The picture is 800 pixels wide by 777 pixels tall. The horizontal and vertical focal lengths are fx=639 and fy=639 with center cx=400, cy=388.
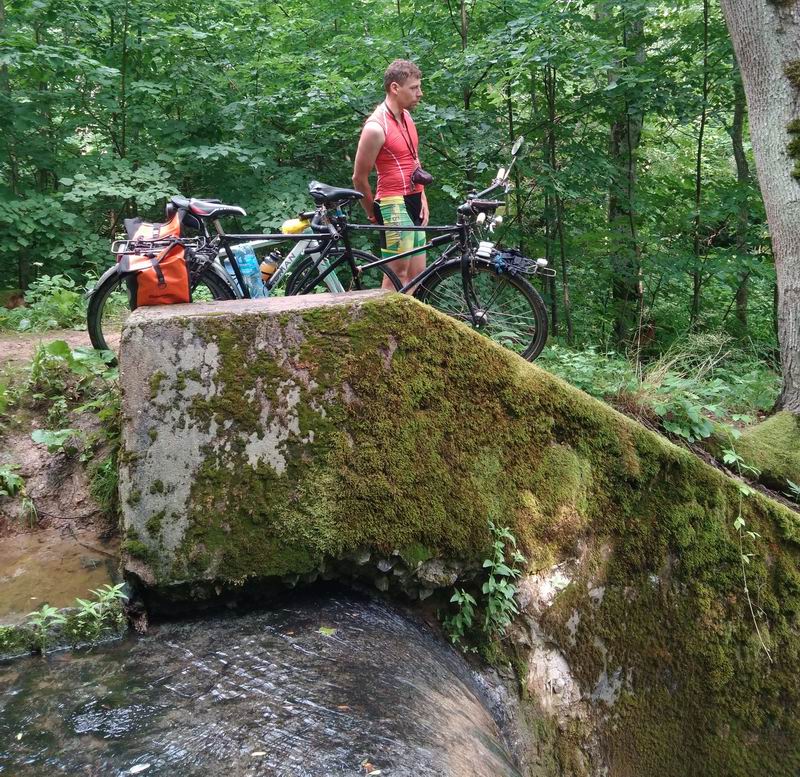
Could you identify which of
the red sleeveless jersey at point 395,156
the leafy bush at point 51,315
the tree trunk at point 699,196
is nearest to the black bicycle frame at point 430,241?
the red sleeveless jersey at point 395,156

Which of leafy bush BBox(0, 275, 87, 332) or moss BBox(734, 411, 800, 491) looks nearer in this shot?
moss BBox(734, 411, 800, 491)

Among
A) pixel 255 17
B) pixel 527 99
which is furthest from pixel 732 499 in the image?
pixel 255 17

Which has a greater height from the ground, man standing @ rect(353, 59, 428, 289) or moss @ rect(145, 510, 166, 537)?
man standing @ rect(353, 59, 428, 289)

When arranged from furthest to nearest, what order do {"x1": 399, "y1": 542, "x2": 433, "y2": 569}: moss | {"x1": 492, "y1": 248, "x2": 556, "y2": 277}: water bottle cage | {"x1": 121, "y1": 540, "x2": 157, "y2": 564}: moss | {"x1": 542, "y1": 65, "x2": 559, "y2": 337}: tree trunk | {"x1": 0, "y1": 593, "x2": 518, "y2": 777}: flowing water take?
{"x1": 542, "y1": 65, "x2": 559, "y2": 337}: tree trunk < {"x1": 492, "y1": 248, "x2": 556, "y2": 277}: water bottle cage < {"x1": 399, "y1": 542, "x2": 433, "y2": 569}: moss < {"x1": 121, "y1": 540, "x2": 157, "y2": 564}: moss < {"x1": 0, "y1": 593, "x2": 518, "y2": 777}: flowing water

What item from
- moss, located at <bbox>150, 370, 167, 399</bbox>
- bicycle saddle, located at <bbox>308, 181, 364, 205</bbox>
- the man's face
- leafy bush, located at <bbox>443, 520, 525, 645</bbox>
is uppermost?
the man's face

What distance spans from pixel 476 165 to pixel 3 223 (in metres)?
4.91

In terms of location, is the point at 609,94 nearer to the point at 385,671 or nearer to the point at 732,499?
the point at 732,499

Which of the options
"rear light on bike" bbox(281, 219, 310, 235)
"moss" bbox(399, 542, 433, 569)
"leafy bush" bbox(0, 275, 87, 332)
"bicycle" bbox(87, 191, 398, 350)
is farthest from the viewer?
"leafy bush" bbox(0, 275, 87, 332)

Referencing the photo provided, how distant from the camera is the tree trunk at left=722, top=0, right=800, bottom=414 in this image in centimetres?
447

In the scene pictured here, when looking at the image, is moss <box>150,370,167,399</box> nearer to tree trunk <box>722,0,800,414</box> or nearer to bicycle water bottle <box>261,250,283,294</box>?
bicycle water bottle <box>261,250,283,294</box>

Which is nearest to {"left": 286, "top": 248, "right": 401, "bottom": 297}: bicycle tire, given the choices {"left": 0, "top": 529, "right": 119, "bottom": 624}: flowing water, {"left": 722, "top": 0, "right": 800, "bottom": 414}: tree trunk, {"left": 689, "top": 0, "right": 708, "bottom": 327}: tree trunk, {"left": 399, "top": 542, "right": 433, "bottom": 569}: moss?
{"left": 0, "top": 529, "right": 119, "bottom": 624}: flowing water

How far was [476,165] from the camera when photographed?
255 inches

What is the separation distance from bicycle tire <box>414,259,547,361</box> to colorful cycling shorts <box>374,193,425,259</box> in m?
0.32

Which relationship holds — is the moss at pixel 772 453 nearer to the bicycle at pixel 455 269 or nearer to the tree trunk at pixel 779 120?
the tree trunk at pixel 779 120
